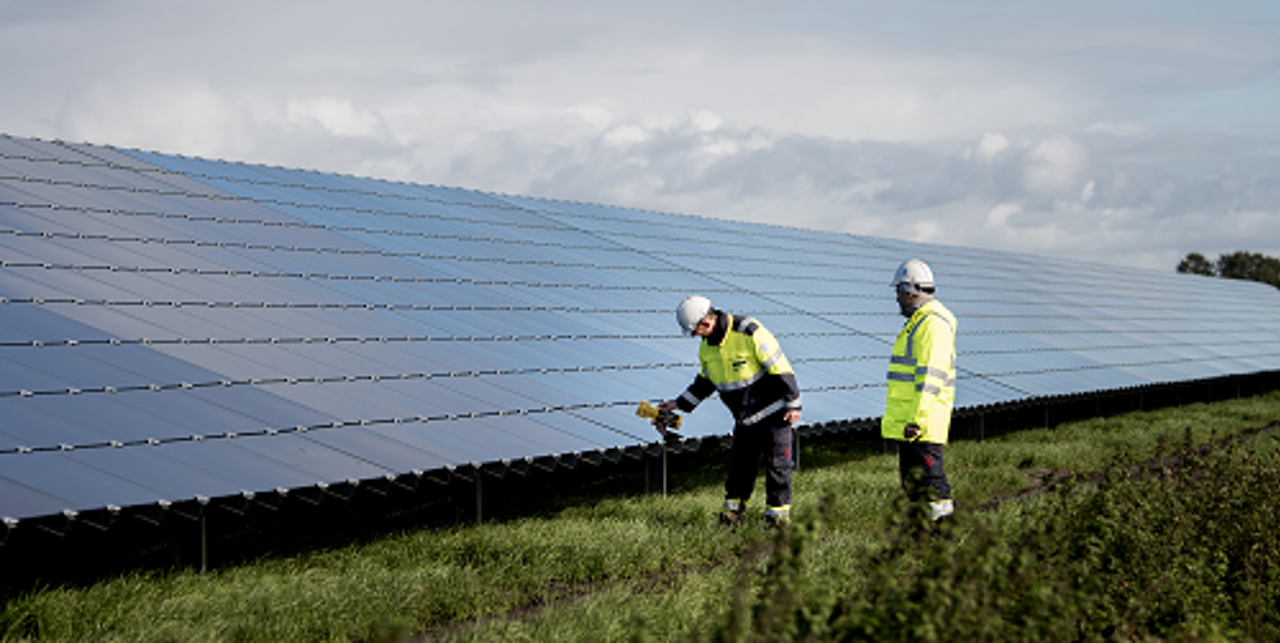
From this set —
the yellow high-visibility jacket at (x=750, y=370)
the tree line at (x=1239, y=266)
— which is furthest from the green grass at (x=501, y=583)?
the tree line at (x=1239, y=266)

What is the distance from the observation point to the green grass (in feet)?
21.1

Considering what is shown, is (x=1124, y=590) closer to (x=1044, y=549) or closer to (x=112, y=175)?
(x=1044, y=549)

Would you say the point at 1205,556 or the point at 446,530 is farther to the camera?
the point at 446,530

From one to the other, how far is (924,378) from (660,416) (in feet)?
8.90

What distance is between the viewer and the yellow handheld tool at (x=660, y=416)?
10531 mm

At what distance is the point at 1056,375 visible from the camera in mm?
20875

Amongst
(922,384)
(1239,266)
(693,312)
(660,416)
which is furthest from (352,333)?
(1239,266)

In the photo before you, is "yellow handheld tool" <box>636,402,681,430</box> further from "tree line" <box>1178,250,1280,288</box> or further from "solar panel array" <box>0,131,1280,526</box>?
"tree line" <box>1178,250,1280,288</box>

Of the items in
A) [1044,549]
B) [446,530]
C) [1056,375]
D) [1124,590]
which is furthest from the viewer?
[1056,375]

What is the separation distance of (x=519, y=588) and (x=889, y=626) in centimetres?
344

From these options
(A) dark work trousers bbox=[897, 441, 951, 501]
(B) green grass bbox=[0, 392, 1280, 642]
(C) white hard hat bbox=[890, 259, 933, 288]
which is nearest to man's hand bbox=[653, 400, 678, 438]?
(B) green grass bbox=[0, 392, 1280, 642]

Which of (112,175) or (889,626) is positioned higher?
(112,175)

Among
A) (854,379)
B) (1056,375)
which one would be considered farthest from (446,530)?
(1056,375)

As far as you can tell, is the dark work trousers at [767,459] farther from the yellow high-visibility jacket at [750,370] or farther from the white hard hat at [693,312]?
the white hard hat at [693,312]
